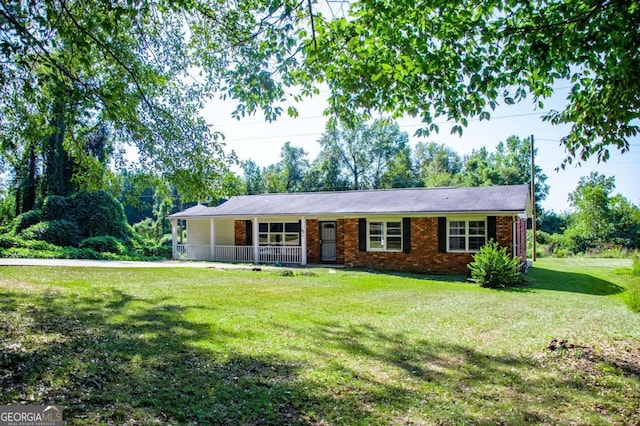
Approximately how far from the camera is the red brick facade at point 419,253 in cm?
1670

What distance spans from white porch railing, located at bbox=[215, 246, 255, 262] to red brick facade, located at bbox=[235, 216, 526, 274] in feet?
15.3

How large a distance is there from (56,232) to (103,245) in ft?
8.51

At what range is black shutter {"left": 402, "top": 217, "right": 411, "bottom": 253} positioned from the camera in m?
17.7

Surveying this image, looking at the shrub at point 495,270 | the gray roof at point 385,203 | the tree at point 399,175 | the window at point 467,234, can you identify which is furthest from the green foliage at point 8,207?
the tree at point 399,175

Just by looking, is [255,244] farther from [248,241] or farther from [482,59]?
[482,59]

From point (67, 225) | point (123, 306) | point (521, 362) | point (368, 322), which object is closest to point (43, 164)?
point (67, 225)

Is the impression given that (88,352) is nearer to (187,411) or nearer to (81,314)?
(187,411)

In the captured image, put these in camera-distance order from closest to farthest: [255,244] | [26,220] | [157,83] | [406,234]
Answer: [157,83]
[406,234]
[255,244]
[26,220]

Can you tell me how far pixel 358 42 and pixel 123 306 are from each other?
615 cm

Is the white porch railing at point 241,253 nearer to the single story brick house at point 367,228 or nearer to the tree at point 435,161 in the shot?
the single story brick house at point 367,228

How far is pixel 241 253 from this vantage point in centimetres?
2162

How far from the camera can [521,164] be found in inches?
1869

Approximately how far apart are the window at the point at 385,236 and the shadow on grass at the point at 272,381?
12.0 metres

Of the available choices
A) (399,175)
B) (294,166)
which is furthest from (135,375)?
(294,166)
